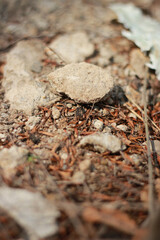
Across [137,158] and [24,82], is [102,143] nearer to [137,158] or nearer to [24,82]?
[137,158]

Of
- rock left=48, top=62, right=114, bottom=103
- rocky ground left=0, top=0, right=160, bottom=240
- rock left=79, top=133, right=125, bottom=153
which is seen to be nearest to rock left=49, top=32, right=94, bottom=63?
rocky ground left=0, top=0, right=160, bottom=240

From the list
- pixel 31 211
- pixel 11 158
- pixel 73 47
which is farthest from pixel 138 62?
pixel 31 211

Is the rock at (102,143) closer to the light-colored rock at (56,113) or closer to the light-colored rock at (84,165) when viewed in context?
the light-colored rock at (84,165)

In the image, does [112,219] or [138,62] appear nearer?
[112,219]

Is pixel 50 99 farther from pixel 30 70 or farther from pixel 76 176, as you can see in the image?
pixel 76 176

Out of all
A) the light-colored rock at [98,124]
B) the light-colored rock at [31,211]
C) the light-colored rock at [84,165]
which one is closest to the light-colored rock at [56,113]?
the light-colored rock at [98,124]

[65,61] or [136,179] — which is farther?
[65,61]

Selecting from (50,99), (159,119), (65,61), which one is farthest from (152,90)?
(50,99)

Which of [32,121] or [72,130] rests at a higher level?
[72,130]
